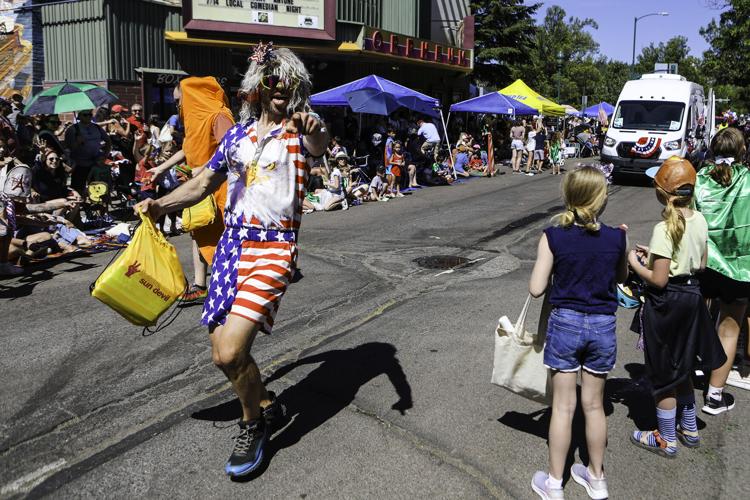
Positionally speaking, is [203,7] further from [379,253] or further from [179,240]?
[379,253]

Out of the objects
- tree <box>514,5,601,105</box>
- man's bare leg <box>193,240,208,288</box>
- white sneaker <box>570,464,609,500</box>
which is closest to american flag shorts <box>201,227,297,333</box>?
white sneaker <box>570,464,609,500</box>

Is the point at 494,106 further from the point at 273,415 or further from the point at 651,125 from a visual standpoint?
the point at 273,415

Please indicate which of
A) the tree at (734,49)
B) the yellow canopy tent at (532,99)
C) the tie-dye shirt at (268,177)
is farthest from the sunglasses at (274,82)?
the tree at (734,49)

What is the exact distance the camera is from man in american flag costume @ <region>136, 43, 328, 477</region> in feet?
10.6

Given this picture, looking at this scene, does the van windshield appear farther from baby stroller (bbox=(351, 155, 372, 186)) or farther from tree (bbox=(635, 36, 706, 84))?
tree (bbox=(635, 36, 706, 84))

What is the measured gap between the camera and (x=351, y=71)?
70.8 feet

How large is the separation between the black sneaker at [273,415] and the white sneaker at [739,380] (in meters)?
3.01

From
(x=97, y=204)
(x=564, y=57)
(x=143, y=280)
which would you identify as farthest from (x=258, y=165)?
(x=564, y=57)

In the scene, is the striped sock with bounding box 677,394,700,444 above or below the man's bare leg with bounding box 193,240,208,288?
below

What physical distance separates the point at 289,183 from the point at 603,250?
154cm

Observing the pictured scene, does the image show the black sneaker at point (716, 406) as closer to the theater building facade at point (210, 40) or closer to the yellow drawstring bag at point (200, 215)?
the yellow drawstring bag at point (200, 215)

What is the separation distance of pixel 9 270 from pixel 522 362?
6282 millimetres

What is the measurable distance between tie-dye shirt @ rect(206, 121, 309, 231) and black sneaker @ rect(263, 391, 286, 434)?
3.32 ft

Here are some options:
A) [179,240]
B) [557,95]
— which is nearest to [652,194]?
[179,240]
